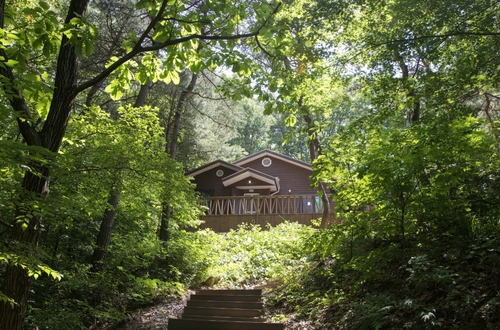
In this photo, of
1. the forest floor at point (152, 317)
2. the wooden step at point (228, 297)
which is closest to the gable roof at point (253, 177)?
the forest floor at point (152, 317)

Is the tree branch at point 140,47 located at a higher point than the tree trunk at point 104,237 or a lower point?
higher

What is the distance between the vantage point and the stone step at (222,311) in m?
7.12

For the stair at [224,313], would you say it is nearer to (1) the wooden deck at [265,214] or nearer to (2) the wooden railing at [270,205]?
(1) the wooden deck at [265,214]

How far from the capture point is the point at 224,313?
24.0ft

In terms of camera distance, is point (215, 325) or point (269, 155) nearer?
point (215, 325)

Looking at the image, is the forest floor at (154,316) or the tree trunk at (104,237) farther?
the tree trunk at (104,237)

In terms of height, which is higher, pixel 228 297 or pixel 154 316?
pixel 228 297

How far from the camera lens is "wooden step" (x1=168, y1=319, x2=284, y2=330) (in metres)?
6.18

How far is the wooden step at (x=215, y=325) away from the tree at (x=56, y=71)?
3.81 metres

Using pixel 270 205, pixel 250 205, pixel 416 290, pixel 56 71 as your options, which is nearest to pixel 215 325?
pixel 416 290

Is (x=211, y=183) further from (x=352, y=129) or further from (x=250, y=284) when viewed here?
(x=352, y=129)

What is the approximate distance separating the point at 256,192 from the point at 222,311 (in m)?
15.7

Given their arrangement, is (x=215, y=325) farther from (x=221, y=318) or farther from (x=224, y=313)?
(x=224, y=313)

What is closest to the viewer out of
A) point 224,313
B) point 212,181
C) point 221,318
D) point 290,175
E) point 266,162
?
point 221,318
